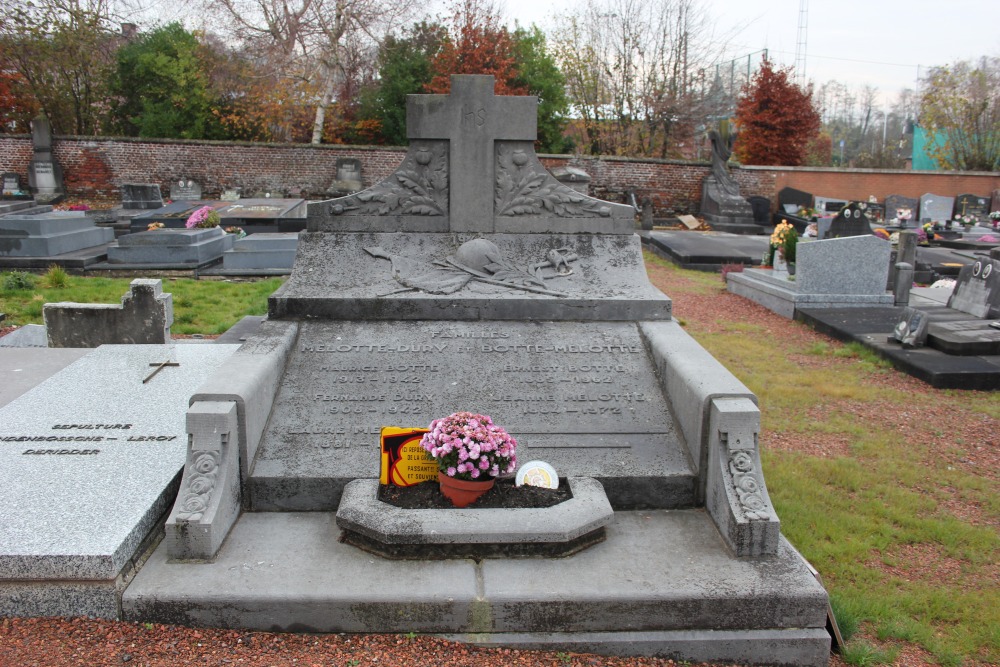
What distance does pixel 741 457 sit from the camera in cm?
332

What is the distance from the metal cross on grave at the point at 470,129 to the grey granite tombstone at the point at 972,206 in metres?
21.1

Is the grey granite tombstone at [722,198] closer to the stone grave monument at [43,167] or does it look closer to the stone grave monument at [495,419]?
the stone grave monument at [495,419]

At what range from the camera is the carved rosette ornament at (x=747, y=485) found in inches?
125

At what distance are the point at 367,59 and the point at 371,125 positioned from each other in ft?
14.3

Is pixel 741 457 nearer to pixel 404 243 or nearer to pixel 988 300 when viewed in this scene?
pixel 404 243

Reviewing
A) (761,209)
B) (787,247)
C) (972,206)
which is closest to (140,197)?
(787,247)

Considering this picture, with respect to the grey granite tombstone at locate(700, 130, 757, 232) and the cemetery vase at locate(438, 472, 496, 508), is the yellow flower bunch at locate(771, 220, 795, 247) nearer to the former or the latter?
the cemetery vase at locate(438, 472, 496, 508)

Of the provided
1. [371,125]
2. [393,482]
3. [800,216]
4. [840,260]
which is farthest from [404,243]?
[371,125]

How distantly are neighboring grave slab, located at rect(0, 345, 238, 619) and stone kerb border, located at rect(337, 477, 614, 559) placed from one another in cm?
91

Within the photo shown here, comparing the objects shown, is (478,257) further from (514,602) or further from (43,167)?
(43,167)

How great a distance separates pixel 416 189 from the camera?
4.96 meters

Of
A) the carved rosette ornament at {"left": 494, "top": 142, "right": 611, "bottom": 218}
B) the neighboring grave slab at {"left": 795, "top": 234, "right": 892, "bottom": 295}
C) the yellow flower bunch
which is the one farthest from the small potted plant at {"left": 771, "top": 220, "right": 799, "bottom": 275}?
the carved rosette ornament at {"left": 494, "top": 142, "right": 611, "bottom": 218}

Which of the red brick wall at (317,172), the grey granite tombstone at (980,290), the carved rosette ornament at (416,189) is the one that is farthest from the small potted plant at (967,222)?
the carved rosette ornament at (416,189)

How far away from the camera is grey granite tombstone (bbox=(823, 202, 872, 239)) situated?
1134 centimetres
